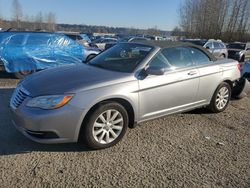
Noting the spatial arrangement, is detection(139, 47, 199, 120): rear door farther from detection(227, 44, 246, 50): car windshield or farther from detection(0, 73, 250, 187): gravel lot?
detection(227, 44, 246, 50): car windshield

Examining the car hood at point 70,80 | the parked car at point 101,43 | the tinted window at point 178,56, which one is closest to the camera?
the car hood at point 70,80

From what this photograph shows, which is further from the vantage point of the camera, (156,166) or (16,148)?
(16,148)

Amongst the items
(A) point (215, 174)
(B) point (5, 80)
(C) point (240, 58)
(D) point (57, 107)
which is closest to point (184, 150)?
(A) point (215, 174)

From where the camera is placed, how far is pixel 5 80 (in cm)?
852

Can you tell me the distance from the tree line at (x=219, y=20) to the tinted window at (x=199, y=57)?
43827 millimetres

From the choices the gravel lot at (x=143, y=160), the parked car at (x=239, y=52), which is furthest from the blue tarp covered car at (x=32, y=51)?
the parked car at (x=239, y=52)

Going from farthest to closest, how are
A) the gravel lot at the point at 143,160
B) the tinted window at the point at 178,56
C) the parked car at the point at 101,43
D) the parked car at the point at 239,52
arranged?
the parked car at the point at 101,43
the parked car at the point at 239,52
the tinted window at the point at 178,56
the gravel lot at the point at 143,160

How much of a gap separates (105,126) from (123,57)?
1483 mm

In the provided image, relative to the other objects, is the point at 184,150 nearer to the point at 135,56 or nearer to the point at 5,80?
the point at 135,56

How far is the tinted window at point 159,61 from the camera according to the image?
431cm

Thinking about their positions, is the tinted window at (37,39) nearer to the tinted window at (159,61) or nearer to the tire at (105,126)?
the tinted window at (159,61)

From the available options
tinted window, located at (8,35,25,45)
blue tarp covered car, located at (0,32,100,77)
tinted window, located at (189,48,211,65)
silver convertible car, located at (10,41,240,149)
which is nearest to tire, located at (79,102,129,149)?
silver convertible car, located at (10,41,240,149)

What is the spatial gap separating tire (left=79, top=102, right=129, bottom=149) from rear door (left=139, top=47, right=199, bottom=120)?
40cm

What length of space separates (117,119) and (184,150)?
3.63 ft
